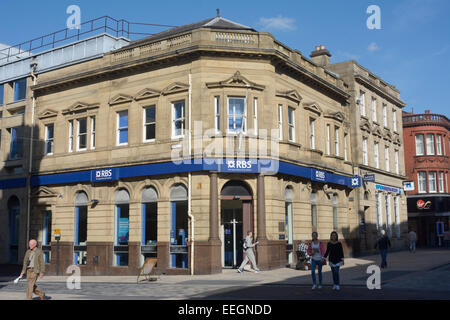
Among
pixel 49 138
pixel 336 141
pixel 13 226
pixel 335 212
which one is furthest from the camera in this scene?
pixel 336 141

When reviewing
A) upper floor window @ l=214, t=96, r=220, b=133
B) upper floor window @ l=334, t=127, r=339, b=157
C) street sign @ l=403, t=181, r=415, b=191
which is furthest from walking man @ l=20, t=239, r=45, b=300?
street sign @ l=403, t=181, r=415, b=191

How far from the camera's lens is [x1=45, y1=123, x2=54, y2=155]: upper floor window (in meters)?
29.4

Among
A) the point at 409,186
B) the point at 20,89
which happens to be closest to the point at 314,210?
the point at 409,186

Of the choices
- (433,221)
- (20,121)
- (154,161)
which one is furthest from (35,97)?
(433,221)

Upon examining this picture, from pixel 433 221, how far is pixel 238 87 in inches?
1326

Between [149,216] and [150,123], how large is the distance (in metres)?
4.80

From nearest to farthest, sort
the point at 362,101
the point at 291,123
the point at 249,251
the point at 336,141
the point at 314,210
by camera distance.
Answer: the point at 249,251 < the point at 291,123 < the point at 314,210 < the point at 336,141 < the point at 362,101

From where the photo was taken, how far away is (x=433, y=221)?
160 feet

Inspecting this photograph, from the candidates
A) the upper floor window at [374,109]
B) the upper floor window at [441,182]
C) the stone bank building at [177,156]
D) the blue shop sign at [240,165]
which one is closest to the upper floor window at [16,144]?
the stone bank building at [177,156]

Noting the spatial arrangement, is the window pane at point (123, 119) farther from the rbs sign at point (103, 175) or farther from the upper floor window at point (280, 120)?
the upper floor window at point (280, 120)

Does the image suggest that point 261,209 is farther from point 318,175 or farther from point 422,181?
point 422,181

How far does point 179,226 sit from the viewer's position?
23.6 metres

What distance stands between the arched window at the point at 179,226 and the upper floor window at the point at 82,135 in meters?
7.15

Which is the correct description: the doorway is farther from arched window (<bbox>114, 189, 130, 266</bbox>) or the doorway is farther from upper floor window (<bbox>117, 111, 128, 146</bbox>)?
upper floor window (<bbox>117, 111, 128, 146</bbox>)
